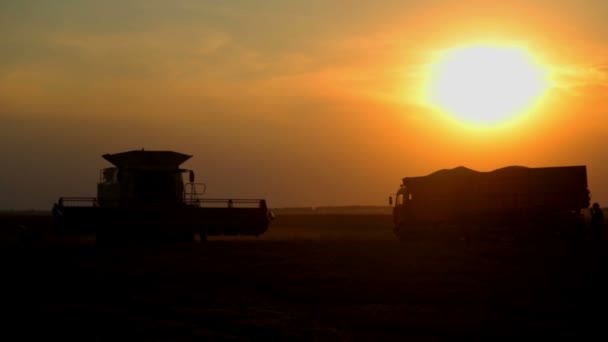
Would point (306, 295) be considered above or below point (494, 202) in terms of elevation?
below

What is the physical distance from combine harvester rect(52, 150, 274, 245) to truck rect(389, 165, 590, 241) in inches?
317

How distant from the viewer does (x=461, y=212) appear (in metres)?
36.2

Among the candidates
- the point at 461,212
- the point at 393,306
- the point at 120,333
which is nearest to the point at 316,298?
the point at 393,306

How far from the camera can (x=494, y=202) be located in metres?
35.4

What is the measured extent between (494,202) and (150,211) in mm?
15189

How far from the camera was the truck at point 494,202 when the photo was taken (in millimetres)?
33594

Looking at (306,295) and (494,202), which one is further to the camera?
(494,202)

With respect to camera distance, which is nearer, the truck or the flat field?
the flat field

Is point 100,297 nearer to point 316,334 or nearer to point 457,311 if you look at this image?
point 316,334

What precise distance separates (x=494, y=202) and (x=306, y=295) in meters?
20.6

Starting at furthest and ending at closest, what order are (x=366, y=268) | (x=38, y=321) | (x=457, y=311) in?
(x=366, y=268) < (x=457, y=311) < (x=38, y=321)

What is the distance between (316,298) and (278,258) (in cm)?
1016

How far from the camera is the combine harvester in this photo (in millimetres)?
30750

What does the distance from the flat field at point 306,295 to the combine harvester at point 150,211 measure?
3056 mm
